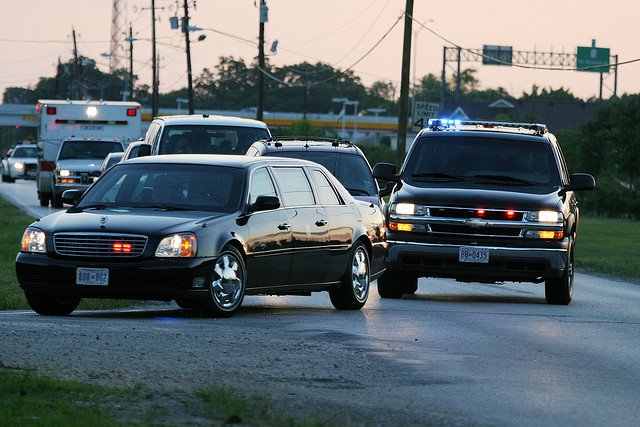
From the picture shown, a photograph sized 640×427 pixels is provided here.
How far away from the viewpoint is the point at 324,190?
55.1 feet

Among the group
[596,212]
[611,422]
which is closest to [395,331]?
[611,422]

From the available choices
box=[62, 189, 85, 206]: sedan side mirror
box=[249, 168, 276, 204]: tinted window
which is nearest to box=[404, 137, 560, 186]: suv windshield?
box=[249, 168, 276, 204]: tinted window

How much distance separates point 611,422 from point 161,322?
5654 mm

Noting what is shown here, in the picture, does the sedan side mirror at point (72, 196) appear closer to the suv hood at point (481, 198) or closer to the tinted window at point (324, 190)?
the tinted window at point (324, 190)

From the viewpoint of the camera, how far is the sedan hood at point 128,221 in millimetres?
14188

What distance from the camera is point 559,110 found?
136625 millimetres

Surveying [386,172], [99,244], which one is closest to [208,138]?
[386,172]

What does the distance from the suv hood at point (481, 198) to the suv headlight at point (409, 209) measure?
0.05 metres

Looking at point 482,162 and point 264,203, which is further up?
point 482,162

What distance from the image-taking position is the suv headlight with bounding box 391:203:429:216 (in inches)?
723

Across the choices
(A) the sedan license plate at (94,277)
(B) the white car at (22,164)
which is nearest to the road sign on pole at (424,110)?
(A) the sedan license plate at (94,277)

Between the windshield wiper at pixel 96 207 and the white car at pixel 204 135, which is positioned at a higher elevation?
A: the white car at pixel 204 135

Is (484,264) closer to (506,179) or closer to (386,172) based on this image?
(506,179)

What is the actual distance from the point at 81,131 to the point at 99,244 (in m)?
31.6
